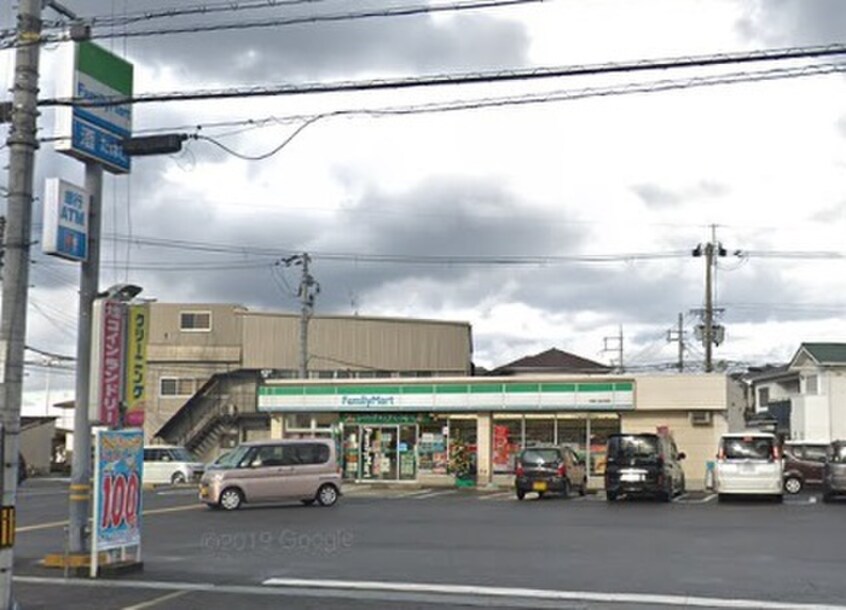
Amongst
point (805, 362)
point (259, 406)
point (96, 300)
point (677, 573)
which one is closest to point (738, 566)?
point (677, 573)

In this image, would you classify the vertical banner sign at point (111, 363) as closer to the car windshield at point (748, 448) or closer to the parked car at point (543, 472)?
the parked car at point (543, 472)

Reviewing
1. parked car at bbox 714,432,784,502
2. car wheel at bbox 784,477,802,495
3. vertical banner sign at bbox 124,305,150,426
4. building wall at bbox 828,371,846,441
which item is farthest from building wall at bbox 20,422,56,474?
vertical banner sign at bbox 124,305,150,426

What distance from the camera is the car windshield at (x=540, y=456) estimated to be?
31.3m

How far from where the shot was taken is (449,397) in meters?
39.8

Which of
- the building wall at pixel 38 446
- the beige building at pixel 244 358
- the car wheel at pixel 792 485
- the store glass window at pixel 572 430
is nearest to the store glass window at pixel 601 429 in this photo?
the store glass window at pixel 572 430

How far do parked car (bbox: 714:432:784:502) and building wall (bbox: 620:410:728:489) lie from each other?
8.01 meters

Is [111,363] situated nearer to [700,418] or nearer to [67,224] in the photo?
[67,224]

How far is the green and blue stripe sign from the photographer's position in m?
38.3

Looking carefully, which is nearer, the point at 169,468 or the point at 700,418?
the point at 700,418

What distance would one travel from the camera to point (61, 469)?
63.8 metres

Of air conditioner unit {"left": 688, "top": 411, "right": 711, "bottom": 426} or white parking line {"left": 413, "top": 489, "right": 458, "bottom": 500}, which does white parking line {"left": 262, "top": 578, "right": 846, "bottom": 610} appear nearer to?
white parking line {"left": 413, "top": 489, "right": 458, "bottom": 500}

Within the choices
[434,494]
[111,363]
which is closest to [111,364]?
[111,363]

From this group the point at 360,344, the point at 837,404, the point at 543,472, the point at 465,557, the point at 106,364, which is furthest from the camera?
the point at 360,344

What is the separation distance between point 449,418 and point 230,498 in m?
15.2
